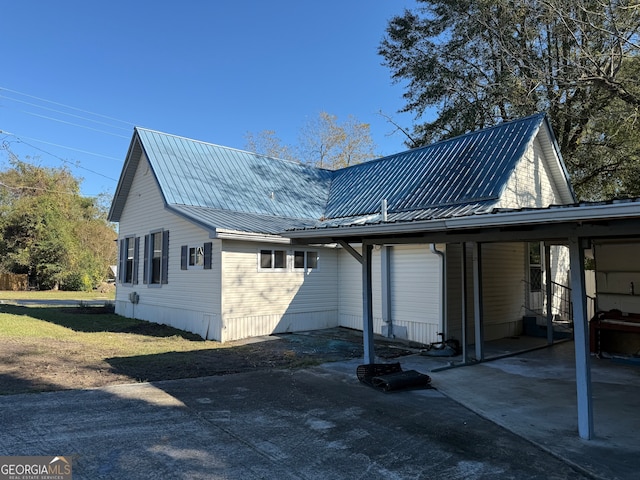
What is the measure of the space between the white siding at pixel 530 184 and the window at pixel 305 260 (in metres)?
5.61

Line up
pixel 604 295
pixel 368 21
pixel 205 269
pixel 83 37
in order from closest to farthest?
pixel 604 295 < pixel 205 269 < pixel 83 37 < pixel 368 21

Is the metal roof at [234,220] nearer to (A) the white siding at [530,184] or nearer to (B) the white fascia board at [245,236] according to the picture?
(B) the white fascia board at [245,236]

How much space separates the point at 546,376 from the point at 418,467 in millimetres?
4894

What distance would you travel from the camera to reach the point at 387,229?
623 centimetres

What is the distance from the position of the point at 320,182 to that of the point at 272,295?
698 centimetres

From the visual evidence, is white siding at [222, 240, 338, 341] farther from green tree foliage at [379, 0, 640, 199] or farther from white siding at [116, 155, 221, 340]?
green tree foliage at [379, 0, 640, 199]

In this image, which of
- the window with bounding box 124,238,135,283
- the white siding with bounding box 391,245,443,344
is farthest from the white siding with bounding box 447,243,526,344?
the window with bounding box 124,238,135,283

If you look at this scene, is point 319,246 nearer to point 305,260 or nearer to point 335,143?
point 305,260

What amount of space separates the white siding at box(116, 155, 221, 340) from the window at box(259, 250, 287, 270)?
1404 mm

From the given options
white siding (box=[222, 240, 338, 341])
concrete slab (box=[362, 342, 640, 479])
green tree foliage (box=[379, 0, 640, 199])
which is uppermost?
green tree foliage (box=[379, 0, 640, 199])

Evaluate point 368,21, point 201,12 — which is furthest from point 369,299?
point 368,21

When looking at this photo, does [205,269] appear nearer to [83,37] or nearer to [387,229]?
[387,229]

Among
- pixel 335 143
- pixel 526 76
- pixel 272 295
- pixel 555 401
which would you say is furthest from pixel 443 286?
pixel 335 143

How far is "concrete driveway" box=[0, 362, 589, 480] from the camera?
3734 millimetres
